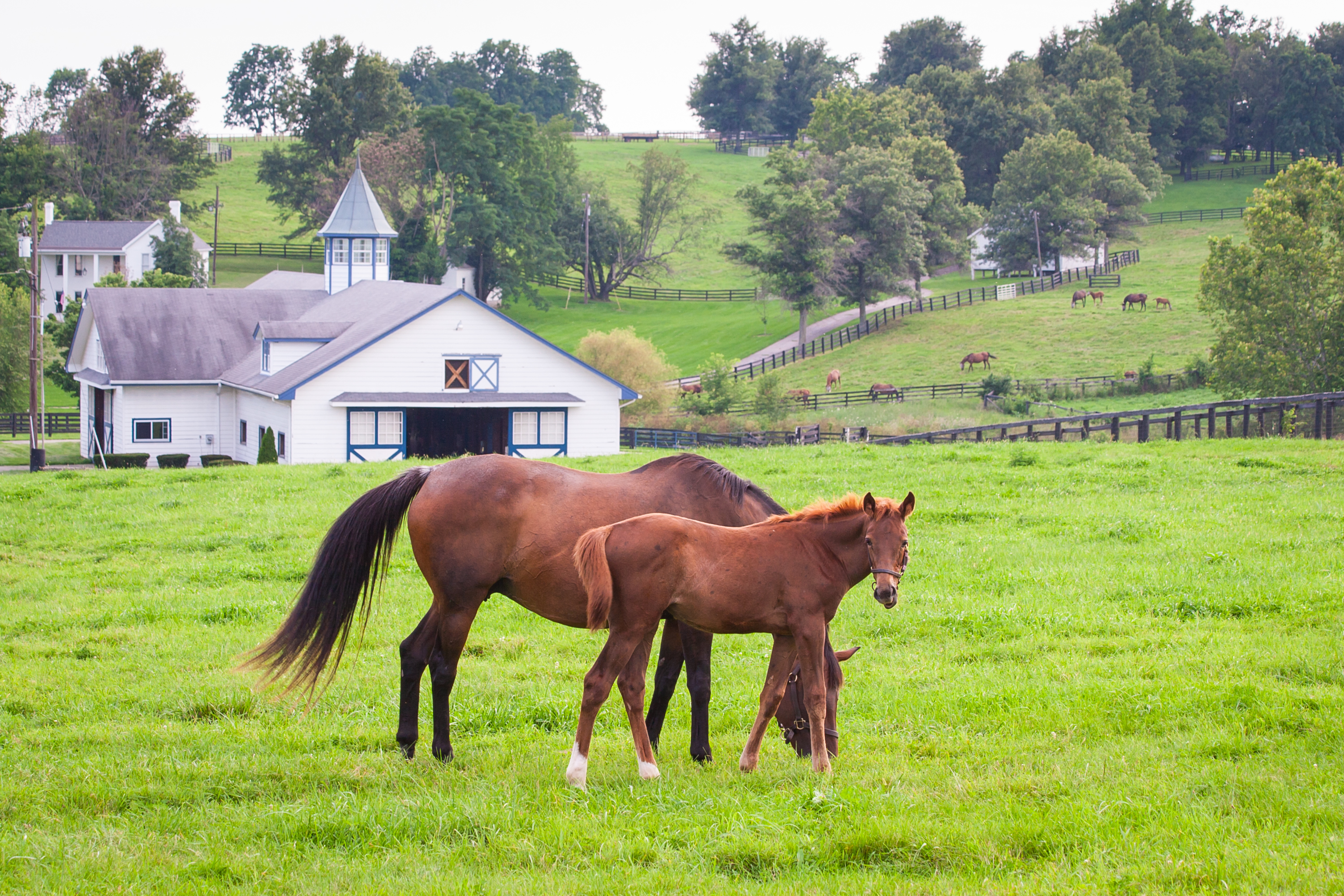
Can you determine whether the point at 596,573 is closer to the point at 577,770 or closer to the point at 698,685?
the point at 577,770

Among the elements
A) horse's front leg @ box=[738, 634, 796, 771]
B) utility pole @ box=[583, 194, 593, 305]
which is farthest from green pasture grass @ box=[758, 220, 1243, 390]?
horse's front leg @ box=[738, 634, 796, 771]

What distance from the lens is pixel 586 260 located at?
8512cm

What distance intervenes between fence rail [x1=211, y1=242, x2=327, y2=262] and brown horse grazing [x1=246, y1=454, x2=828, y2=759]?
83809 mm

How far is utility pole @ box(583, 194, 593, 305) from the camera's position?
273ft

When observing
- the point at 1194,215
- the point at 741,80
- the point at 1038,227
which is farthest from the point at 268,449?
the point at 741,80

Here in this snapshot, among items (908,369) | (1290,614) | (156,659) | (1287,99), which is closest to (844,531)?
(1290,614)

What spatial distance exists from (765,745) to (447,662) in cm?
211

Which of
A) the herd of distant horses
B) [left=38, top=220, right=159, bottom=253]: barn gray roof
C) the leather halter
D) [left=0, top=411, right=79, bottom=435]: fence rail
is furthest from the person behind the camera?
[left=38, top=220, right=159, bottom=253]: barn gray roof

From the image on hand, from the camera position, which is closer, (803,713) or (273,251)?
(803,713)

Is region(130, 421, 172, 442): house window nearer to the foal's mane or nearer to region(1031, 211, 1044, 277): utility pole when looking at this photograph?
the foal's mane

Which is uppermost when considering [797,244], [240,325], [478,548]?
[797,244]

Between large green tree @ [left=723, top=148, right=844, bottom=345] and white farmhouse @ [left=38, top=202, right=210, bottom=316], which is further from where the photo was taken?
white farmhouse @ [left=38, top=202, right=210, bottom=316]

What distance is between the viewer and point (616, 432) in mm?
39250

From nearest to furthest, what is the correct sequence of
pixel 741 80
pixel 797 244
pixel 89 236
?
1. pixel 797 244
2. pixel 89 236
3. pixel 741 80
